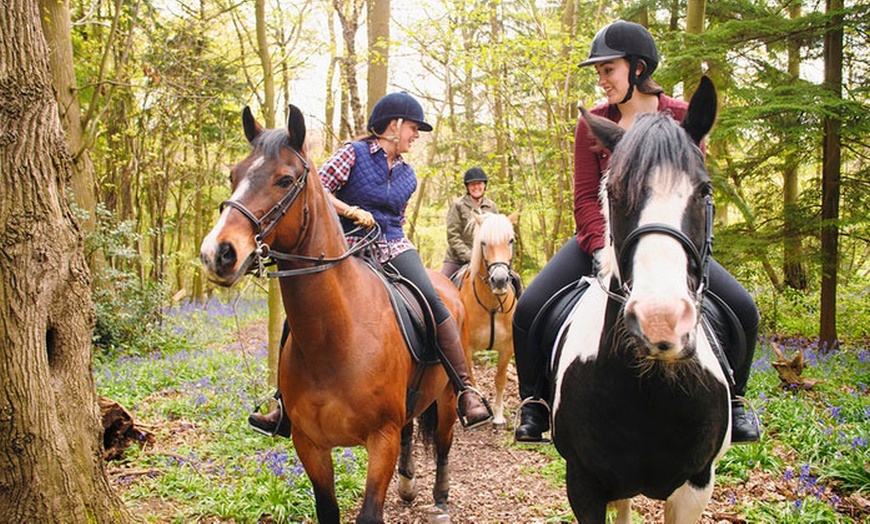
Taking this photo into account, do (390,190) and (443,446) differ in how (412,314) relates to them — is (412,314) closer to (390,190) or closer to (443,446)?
(390,190)

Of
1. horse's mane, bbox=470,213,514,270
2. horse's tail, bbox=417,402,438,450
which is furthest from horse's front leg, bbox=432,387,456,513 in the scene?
horse's mane, bbox=470,213,514,270

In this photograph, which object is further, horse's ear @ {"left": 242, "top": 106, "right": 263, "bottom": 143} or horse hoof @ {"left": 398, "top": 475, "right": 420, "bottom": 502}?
horse hoof @ {"left": 398, "top": 475, "right": 420, "bottom": 502}

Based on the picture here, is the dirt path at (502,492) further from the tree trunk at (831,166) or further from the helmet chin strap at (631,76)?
the tree trunk at (831,166)

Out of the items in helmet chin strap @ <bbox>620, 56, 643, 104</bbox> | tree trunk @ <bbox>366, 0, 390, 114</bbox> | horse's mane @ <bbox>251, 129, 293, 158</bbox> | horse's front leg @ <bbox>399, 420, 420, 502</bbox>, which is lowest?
horse's front leg @ <bbox>399, 420, 420, 502</bbox>

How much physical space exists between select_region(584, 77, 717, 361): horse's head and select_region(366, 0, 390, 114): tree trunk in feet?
29.3

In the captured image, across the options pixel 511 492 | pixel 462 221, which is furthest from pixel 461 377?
pixel 462 221

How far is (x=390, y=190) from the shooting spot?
4680 millimetres

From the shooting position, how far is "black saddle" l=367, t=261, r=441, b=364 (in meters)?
4.23

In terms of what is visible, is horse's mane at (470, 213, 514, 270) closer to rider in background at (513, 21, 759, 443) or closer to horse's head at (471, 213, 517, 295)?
horse's head at (471, 213, 517, 295)

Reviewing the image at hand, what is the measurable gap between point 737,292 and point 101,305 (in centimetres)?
1079

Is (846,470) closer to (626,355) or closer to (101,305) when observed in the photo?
(626,355)

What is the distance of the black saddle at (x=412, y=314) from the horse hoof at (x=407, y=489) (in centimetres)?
155

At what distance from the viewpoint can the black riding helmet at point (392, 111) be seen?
4.63 metres

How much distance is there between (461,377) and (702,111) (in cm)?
289
